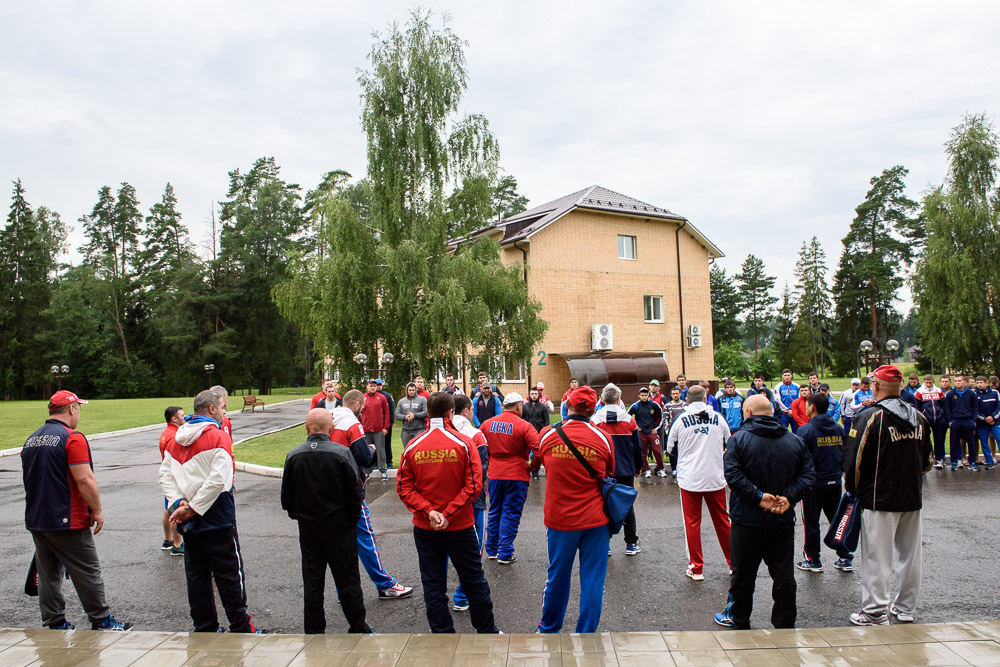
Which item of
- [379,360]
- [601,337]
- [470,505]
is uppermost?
[601,337]

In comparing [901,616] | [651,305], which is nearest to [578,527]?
[901,616]

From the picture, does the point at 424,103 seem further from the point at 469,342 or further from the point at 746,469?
the point at 746,469

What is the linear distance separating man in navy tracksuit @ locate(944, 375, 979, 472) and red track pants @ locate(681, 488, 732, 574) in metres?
9.03

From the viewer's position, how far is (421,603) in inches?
217

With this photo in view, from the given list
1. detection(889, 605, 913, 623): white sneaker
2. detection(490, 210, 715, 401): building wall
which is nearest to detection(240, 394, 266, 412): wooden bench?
detection(490, 210, 715, 401): building wall

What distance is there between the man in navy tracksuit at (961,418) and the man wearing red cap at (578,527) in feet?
36.8

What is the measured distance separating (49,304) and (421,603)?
7536 cm

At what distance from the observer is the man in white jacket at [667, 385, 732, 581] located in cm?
605

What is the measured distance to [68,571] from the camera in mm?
4934

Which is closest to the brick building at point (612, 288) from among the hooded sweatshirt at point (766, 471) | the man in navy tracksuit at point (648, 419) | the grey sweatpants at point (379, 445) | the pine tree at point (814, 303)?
the man in navy tracksuit at point (648, 419)

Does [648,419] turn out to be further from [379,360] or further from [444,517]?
[379,360]

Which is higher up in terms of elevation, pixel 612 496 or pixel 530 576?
pixel 612 496

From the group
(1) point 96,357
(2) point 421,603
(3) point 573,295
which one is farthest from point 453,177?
(1) point 96,357

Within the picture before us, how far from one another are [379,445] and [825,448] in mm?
8074
